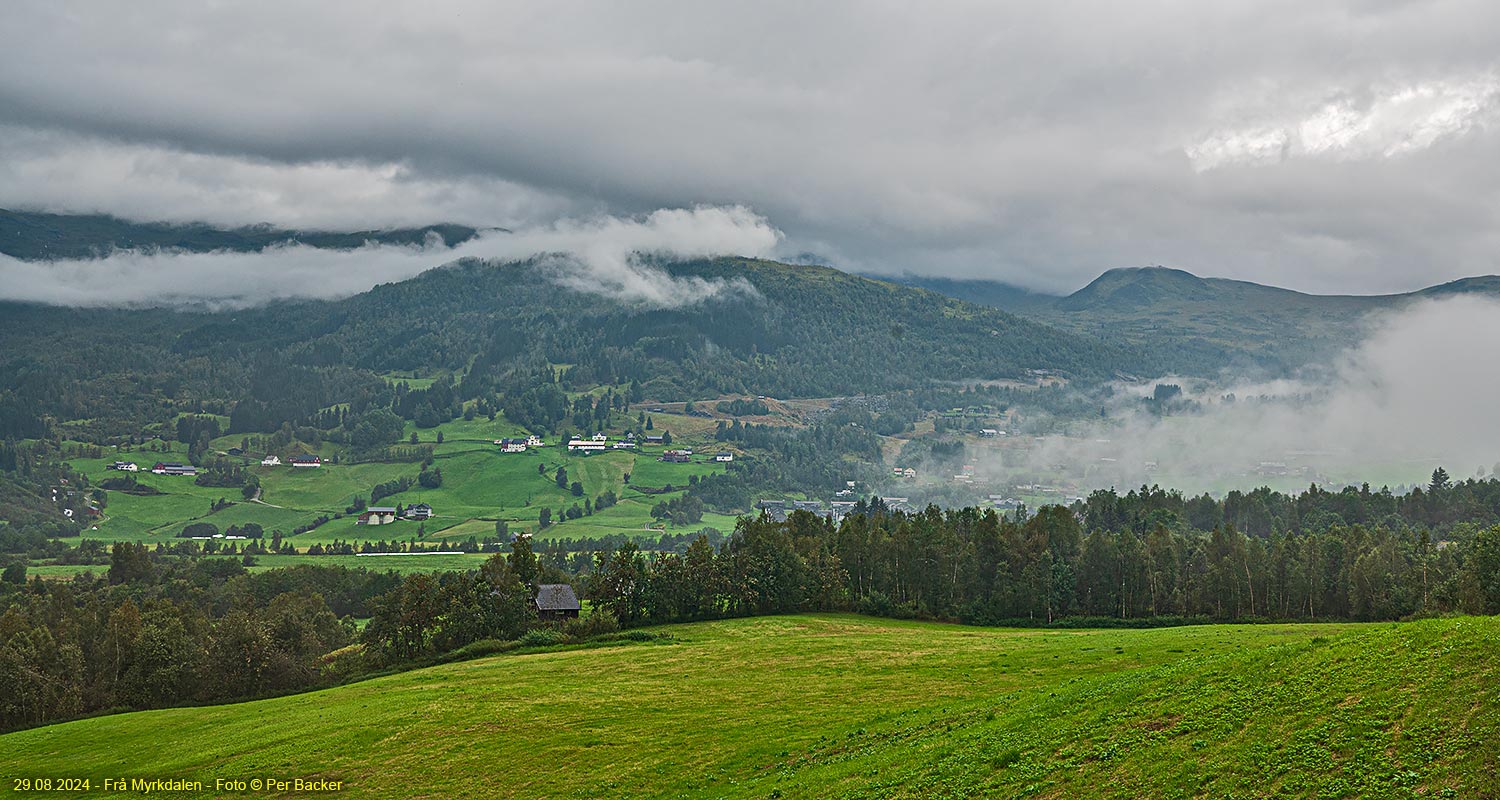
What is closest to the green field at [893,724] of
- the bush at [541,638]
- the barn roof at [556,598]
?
the bush at [541,638]

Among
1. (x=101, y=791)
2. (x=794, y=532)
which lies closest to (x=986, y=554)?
(x=794, y=532)

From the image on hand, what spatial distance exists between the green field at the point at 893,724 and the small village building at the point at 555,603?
26.6 meters

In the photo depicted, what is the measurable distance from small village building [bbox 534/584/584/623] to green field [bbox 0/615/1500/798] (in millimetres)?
26593

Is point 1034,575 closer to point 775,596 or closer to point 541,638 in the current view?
point 775,596

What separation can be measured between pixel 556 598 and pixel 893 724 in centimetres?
7468

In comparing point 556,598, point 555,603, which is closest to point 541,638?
point 555,603

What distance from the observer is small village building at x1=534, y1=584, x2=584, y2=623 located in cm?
10469

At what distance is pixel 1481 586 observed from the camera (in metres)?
79.9

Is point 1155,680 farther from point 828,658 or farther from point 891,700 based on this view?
point 828,658

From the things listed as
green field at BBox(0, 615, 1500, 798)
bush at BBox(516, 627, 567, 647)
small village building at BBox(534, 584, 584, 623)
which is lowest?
bush at BBox(516, 627, 567, 647)

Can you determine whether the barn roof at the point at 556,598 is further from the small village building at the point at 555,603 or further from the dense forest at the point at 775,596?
the dense forest at the point at 775,596

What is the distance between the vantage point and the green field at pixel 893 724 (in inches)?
932

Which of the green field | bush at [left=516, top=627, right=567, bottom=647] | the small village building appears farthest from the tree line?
the green field

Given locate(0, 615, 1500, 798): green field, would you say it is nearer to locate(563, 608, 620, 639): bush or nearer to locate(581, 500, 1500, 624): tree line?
locate(563, 608, 620, 639): bush
